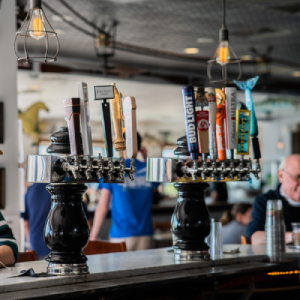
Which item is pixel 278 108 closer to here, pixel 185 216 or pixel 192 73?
pixel 192 73

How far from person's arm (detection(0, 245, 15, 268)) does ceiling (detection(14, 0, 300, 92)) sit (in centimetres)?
344

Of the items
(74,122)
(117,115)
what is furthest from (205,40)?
(74,122)

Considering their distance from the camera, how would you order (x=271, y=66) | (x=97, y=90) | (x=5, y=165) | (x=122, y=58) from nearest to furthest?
(x=97, y=90) → (x=5, y=165) → (x=122, y=58) → (x=271, y=66)

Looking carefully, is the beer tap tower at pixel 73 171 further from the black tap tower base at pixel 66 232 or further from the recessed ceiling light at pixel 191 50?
the recessed ceiling light at pixel 191 50

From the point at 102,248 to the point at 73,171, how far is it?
3.42 ft

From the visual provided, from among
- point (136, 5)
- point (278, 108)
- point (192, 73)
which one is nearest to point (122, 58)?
point (192, 73)

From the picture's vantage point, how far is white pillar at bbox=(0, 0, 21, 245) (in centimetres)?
323

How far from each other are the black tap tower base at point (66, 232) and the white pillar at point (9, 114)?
5.44ft

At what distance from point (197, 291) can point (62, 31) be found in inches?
179

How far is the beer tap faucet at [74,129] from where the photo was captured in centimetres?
161

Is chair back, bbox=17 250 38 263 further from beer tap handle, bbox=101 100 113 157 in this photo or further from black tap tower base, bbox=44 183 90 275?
beer tap handle, bbox=101 100 113 157

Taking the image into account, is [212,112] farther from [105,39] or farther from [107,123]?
[105,39]

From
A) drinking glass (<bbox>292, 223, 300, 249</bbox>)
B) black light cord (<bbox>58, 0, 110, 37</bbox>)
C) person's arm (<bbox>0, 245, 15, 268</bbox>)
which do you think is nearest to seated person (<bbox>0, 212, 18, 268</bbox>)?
person's arm (<bbox>0, 245, 15, 268</bbox>)

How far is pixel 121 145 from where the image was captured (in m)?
1.73
